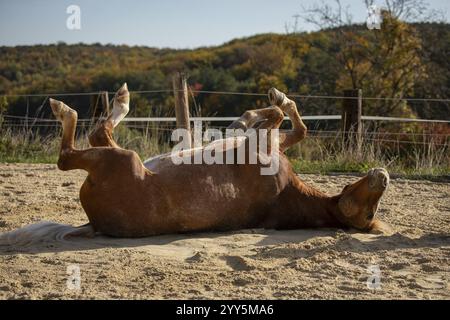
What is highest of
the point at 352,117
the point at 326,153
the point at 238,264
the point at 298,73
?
the point at 298,73

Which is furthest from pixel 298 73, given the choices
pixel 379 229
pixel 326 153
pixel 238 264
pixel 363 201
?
pixel 238 264

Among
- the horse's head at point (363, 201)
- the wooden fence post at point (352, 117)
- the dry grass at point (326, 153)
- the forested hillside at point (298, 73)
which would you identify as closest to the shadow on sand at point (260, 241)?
the horse's head at point (363, 201)

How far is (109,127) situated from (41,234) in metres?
0.98

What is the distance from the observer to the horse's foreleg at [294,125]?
18.3ft

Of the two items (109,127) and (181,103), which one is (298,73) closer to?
(181,103)

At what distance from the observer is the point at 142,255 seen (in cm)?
426

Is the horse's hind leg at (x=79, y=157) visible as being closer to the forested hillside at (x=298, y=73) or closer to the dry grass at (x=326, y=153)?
the dry grass at (x=326, y=153)

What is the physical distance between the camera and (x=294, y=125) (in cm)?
571

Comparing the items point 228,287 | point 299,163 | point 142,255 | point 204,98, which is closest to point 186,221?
point 142,255

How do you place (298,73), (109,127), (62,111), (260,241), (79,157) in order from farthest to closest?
(298,73)
(109,127)
(62,111)
(260,241)
(79,157)

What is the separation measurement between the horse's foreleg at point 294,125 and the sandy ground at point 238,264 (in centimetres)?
89
